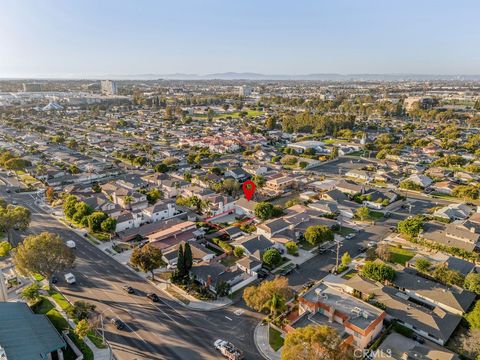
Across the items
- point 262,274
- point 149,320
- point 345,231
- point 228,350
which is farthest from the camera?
point 345,231

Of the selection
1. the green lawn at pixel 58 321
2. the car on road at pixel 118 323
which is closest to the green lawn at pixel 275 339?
the car on road at pixel 118 323

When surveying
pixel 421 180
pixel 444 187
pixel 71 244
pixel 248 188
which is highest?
pixel 421 180

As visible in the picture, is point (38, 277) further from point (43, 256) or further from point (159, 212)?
point (159, 212)

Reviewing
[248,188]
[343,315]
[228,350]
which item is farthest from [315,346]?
[248,188]

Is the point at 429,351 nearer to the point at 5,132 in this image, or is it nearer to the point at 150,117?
the point at 5,132

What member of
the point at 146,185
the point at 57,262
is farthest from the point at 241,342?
the point at 146,185

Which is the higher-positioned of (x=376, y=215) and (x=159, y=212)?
(x=159, y=212)

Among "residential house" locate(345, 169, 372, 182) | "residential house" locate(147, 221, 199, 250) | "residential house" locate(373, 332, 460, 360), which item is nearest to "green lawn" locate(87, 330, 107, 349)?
"residential house" locate(147, 221, 199, 250)
